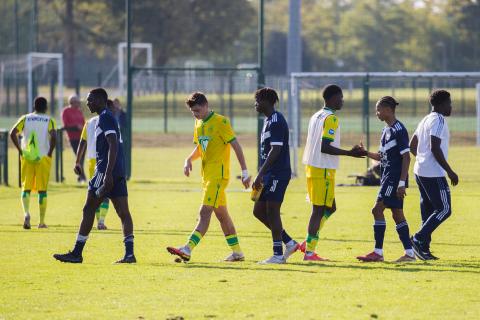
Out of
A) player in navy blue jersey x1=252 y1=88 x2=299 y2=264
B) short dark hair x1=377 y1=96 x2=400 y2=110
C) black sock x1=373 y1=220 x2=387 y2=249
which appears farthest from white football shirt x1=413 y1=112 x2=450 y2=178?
player in navy blue jersey x1=252 y1=88 x2=299 y2=264

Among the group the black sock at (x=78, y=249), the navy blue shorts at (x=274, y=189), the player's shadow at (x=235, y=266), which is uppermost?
the navy blue shorts at (x=274, y=189)

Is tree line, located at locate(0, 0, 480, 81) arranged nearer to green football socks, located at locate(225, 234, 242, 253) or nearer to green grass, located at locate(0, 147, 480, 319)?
green grass, located at locate(0, 147, 480, 319)

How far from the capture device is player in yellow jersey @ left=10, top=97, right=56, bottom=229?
17.2 metres

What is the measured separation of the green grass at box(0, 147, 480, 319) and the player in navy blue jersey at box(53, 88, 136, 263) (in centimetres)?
24

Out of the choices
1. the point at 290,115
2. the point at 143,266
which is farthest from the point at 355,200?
the point at 143,266

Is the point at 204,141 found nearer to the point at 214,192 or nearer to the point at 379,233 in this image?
the point at 214,192

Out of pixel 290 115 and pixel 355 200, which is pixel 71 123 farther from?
pixel 355 200

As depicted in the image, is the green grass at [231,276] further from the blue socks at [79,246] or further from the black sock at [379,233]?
the black sock at [379,233]

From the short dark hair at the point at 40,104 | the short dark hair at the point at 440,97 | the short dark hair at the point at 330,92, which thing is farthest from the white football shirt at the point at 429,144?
the short dark hair at the point at 40,104

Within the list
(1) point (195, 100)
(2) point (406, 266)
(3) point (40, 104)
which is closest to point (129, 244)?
(1) point (195, 100)

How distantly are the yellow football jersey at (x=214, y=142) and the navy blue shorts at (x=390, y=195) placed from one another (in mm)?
1671

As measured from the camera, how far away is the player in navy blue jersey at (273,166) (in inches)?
485

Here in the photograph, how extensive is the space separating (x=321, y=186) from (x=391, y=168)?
762 mm

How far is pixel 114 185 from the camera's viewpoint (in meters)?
12.7
